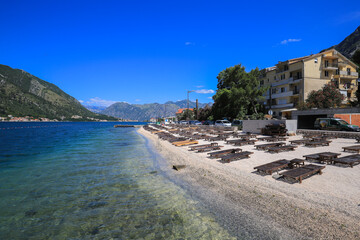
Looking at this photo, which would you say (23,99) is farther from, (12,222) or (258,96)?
(12,222)

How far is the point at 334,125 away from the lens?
23391 mm

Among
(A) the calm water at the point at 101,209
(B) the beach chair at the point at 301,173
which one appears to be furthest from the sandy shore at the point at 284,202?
(A) the calm water at the point at 101,209

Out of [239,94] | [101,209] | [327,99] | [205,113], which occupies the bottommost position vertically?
[101,209]

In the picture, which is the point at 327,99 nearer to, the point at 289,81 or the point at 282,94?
the point at 289,81

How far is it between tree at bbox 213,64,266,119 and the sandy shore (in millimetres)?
37238

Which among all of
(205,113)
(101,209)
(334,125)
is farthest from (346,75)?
(101,209)

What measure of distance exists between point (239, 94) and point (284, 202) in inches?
1617

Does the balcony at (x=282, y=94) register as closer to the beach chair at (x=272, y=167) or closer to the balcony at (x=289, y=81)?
the balcony at (x=289, y=81)

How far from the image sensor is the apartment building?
136ft

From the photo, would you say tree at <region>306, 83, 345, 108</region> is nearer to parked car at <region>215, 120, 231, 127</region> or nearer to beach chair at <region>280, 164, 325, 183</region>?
parked car at <region>215, 120, 231, 127</region>

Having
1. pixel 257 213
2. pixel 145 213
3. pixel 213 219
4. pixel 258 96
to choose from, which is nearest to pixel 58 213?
pixel 145 213

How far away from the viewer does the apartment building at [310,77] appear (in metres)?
41.3

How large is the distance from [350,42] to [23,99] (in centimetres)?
23256

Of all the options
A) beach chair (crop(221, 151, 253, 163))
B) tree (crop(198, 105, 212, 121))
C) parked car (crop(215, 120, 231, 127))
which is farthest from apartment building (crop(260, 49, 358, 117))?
beach chair (crop(221, 151, 253, 163))
